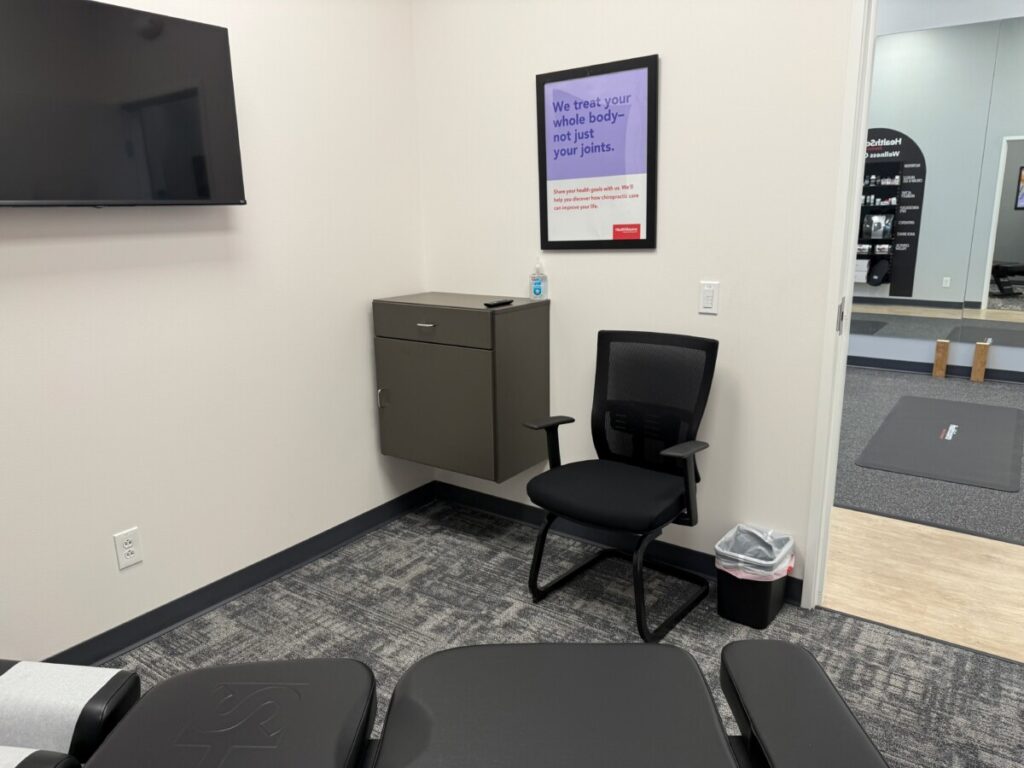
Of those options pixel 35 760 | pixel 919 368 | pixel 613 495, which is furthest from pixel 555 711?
pixel 919 368

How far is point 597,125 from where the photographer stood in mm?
2578

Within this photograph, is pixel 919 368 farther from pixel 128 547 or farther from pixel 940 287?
pixel 128 547

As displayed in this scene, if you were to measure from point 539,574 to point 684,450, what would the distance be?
845 mm

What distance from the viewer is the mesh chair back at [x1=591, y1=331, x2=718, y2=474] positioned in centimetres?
240

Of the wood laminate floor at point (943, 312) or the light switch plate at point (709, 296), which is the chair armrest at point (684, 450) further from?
the wood laminate floor at point (943, 312)

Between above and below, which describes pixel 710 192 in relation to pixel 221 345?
above

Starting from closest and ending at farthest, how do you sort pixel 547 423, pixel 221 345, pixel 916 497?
pixel 221 345, pixel 547 423, pixel 916 497

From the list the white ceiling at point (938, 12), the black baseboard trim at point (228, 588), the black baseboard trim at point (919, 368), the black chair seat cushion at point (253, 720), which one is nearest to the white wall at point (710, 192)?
the black baseboard trim at point (228, 588)

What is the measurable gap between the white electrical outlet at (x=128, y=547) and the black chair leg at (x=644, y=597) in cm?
159

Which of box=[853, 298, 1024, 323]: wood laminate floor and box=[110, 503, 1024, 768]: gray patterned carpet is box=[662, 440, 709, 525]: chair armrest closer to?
box=[110, 503, 1024, 768]: gray patterned carpet

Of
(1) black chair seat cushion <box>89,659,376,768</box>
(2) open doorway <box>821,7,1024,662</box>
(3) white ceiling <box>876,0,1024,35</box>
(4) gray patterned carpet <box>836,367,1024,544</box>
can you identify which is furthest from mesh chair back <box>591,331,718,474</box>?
(3) white ceiling <box>876,0,1024,35</box>

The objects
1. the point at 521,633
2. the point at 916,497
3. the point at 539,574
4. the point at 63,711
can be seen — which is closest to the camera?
the point at 63,711

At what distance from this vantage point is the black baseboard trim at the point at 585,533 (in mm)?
2656

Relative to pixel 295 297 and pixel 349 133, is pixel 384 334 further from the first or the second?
pixel 349 133
